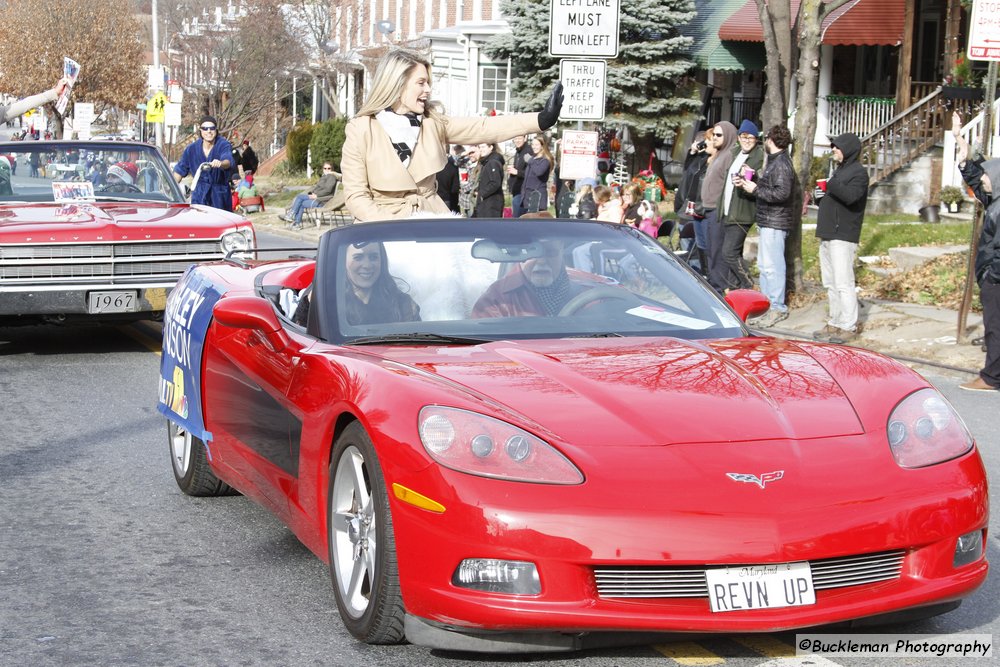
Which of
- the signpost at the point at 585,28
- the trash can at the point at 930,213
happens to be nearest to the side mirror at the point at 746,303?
the signpost at the point at 585,28

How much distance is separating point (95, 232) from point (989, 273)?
667 centimetres

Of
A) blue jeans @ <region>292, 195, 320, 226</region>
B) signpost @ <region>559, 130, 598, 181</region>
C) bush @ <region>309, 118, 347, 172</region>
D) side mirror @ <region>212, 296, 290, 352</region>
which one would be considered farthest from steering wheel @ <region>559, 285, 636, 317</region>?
bush @ <region>309, 118, 347, 172</region>

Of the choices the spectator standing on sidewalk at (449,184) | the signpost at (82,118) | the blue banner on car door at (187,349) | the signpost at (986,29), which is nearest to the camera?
the blue banner on car door at (187,349)

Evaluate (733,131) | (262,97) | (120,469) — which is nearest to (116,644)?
(120,469)

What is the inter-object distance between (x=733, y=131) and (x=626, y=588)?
1201 cm

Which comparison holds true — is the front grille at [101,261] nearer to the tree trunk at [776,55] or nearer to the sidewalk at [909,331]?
the sidewalk at [909,331]

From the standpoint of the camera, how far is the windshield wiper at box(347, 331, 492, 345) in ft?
17.1

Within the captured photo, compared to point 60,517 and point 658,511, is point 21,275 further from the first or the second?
point 658,511

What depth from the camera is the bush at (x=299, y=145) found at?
50156 mm

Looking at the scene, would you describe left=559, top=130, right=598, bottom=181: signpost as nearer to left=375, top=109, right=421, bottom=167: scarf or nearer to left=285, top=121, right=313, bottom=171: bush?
left=375, top=109, right=421, bottom=167: scarf

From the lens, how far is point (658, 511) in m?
4.07

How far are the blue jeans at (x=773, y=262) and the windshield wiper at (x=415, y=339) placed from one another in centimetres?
950

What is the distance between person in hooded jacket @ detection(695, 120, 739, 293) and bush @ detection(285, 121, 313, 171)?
35.2m

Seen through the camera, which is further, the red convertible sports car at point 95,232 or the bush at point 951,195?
the bush at point 951,195
